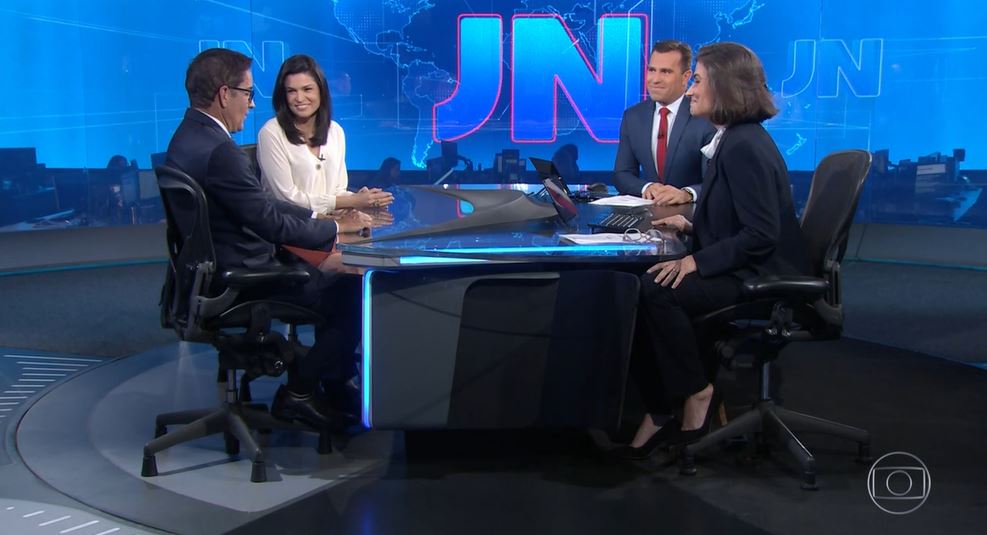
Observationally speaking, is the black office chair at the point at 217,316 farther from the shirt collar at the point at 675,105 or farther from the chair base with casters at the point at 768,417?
the shirt collar at the point at 675,105

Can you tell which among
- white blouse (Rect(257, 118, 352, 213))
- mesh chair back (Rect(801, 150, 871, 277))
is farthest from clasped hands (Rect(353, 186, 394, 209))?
mesh chair back (Rect(801, 150, 871, 277))

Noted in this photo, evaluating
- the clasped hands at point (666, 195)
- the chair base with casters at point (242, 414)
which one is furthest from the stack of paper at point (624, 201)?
the chair base with casters at point (242, 414)

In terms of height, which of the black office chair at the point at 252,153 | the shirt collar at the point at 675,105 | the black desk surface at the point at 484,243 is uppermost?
the shirt collar at the point at 675,105

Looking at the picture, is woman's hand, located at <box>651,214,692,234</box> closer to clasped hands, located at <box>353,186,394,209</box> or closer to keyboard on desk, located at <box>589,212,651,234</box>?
keyboard on desk, located at <box>589,212,651,234</box>

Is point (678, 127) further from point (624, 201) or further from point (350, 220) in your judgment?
point (350, 220)

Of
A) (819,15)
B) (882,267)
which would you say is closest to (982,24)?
(819,15)

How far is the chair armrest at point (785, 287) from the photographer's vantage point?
9.87ft

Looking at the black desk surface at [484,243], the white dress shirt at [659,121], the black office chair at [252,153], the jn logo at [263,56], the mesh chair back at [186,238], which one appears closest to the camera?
the black desk surface at [484,243]

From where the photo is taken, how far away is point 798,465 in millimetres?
3123

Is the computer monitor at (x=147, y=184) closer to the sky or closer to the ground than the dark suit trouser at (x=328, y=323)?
closer to the sky

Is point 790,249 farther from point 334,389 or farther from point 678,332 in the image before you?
point 334,389

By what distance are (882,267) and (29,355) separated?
18.2 feet

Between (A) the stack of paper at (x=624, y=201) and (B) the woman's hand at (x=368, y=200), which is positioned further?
(A) the stack of paper at (x=624, y=201)

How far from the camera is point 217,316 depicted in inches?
122
